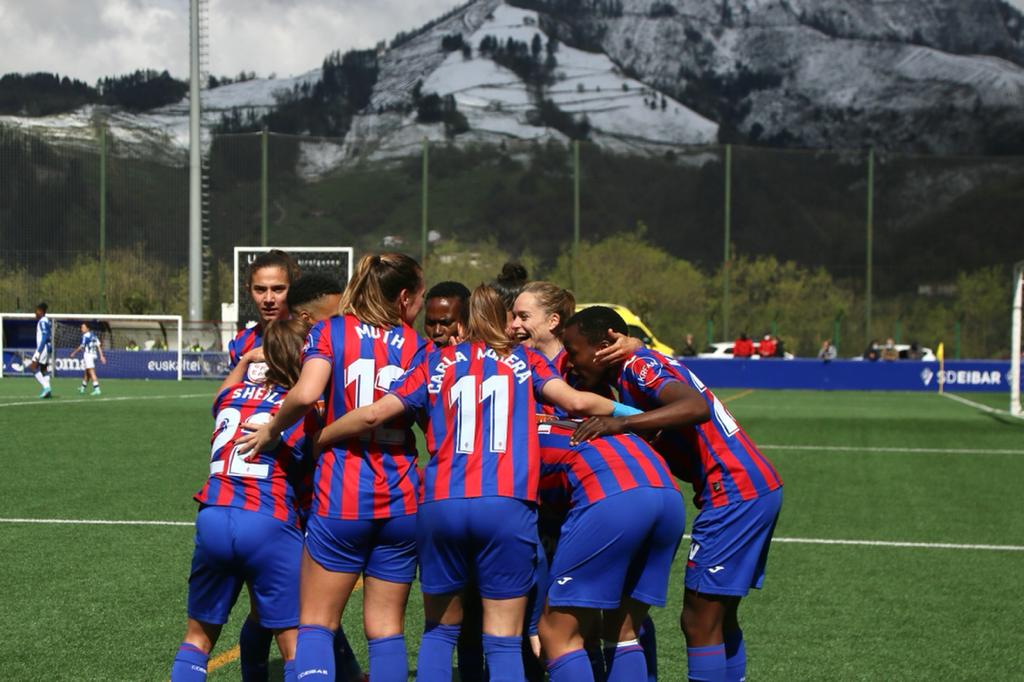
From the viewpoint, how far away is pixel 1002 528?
10.7 m

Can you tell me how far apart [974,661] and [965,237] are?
7251 cm

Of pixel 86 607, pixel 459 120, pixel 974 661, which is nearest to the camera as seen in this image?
pixel 974 661

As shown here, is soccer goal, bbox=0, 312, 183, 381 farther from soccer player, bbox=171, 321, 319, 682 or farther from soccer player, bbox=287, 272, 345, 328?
soccer player, bbox=171, 321, 319, 682

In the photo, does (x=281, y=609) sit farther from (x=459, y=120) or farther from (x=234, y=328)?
(x=459, y=120)

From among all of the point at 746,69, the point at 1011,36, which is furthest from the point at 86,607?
the point at 1011,36

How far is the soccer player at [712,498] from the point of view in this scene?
4.71 metres

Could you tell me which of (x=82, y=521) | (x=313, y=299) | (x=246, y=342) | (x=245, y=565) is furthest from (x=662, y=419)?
(x=82, y=521)

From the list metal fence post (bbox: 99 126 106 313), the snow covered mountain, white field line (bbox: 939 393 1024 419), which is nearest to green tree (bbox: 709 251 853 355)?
white field line (bbox: 939 393 1024 419)

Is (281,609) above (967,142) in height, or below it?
below

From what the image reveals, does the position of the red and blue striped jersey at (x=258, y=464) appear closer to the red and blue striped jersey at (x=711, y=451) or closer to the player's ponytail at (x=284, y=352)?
the player's ponytail at (x=284, y=352)

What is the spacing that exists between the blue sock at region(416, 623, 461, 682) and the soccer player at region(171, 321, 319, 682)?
1.56ft

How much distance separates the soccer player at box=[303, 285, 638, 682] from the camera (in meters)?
4.36

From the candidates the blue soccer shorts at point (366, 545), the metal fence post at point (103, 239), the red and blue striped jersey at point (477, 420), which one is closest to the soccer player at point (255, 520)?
the blue soccer shorts at point (366, 545)

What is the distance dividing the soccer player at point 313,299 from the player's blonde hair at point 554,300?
0.81m
